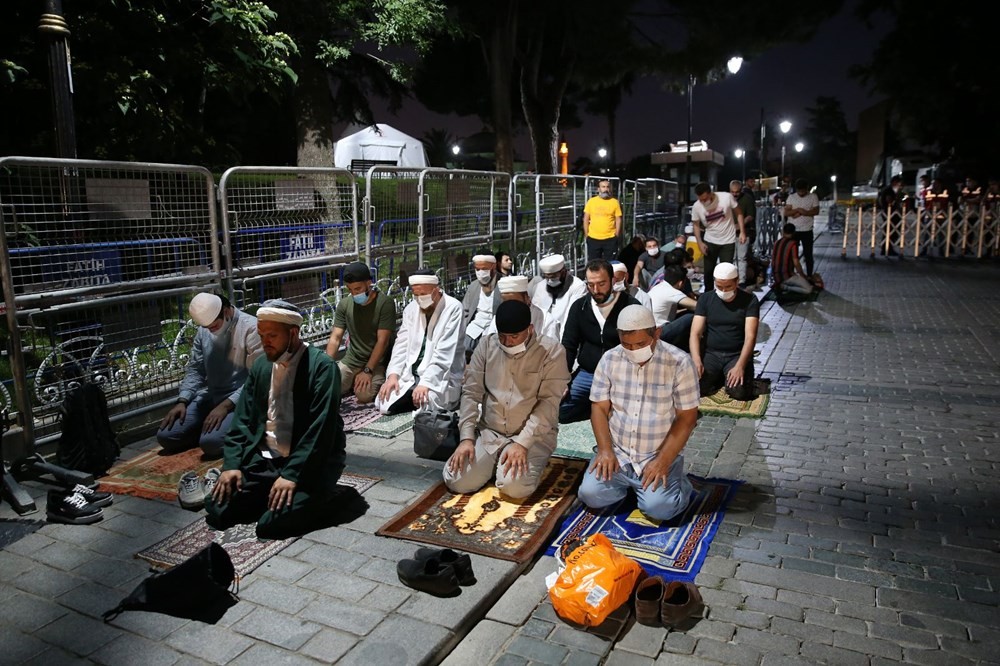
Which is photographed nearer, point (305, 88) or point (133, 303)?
point (133, 303)

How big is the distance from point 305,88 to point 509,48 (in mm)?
8746

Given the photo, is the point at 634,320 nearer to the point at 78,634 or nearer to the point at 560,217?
the point at 78,634

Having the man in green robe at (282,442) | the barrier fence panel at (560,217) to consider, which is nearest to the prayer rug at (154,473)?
the man in green robe at (282,442)

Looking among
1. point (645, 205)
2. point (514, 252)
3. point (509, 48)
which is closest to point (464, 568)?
point (514, 252)

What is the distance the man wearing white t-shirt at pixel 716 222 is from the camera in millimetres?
11992

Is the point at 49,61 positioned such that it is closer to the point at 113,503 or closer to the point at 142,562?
the point at 113,503

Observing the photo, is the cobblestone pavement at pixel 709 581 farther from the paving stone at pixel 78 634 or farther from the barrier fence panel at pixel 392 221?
the barrier fence panel at pixel 392 221

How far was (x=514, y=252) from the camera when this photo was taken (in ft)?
39.9

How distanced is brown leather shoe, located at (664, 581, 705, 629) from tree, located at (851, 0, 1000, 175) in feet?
95.1

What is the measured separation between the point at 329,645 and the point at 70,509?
95.9 inches

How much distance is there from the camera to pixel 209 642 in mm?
3387

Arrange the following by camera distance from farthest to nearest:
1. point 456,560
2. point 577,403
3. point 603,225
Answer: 1. point 603,225
2. point 577,403
3. point 456,560

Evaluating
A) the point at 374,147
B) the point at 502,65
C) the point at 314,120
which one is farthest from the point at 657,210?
the point at 374,147

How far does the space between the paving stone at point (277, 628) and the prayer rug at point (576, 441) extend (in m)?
2.78
